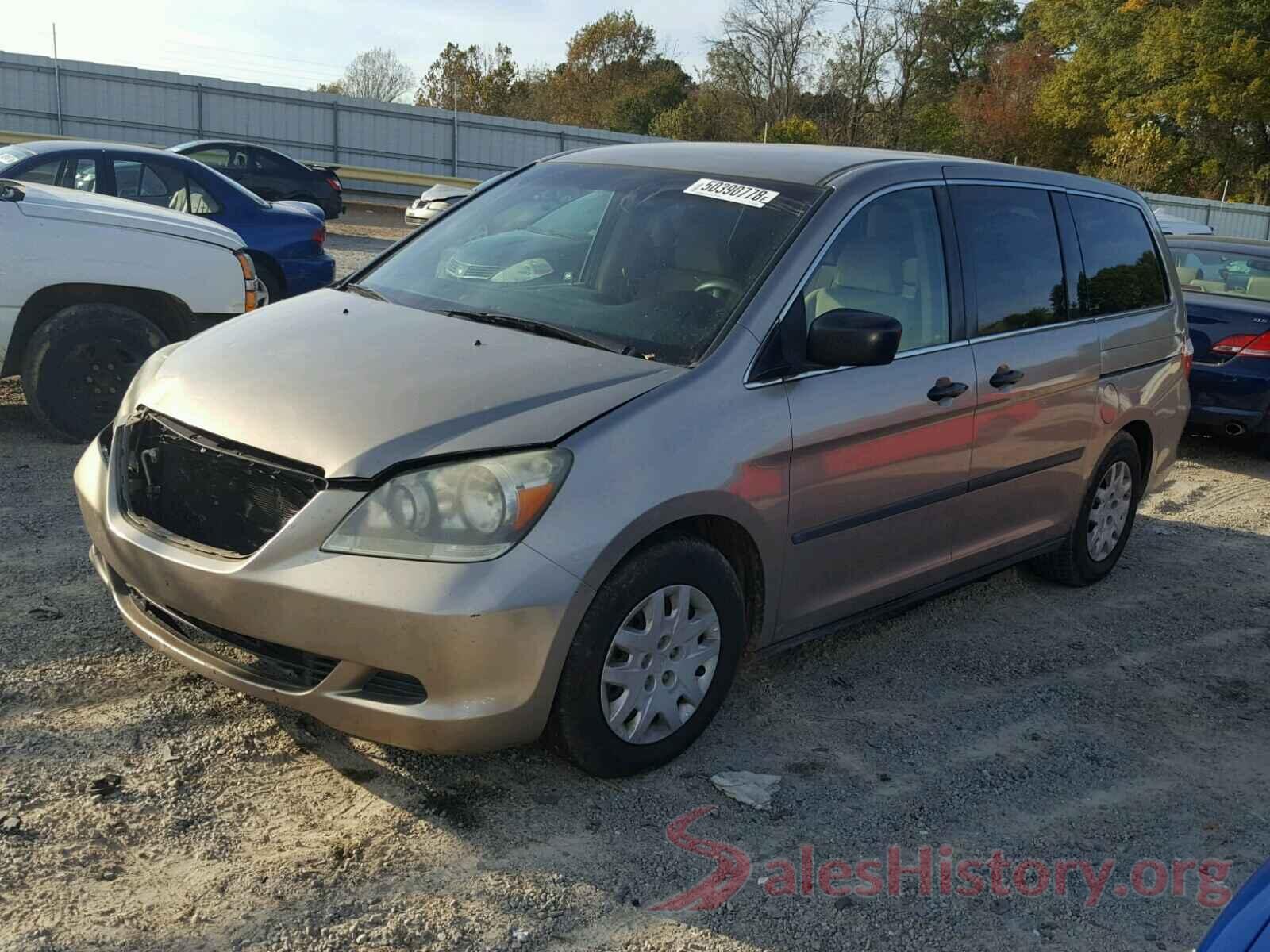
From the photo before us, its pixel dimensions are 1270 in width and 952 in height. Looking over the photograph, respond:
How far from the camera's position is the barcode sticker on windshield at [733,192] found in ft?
14.1

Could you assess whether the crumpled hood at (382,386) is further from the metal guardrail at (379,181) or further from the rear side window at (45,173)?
the metal guardrail at (379,181)

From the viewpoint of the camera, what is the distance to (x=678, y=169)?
459cm

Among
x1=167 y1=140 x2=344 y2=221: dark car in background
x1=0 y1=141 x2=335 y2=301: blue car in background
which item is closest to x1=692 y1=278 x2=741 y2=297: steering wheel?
x1=0 y1=141 x2=335 y2=301: blue car in background

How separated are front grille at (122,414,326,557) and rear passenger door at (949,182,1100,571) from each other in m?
2.51

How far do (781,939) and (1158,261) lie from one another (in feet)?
14.0

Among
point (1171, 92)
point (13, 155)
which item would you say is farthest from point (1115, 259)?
point (1171, 92)

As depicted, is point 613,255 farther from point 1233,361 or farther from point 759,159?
point 1233,361

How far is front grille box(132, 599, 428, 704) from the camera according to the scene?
3.27 meters

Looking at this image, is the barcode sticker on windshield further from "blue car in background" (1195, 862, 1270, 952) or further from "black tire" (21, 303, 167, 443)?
"black tire" (21, 303, 167, 443)

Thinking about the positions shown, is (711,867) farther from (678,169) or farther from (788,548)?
(678,169)

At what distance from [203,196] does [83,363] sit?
4.42 metres

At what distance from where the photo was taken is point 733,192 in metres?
4.36

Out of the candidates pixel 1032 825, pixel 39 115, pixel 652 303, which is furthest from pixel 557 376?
pixel 39 115

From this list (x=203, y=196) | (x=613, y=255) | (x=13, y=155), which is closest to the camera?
(x=613, y=255)
